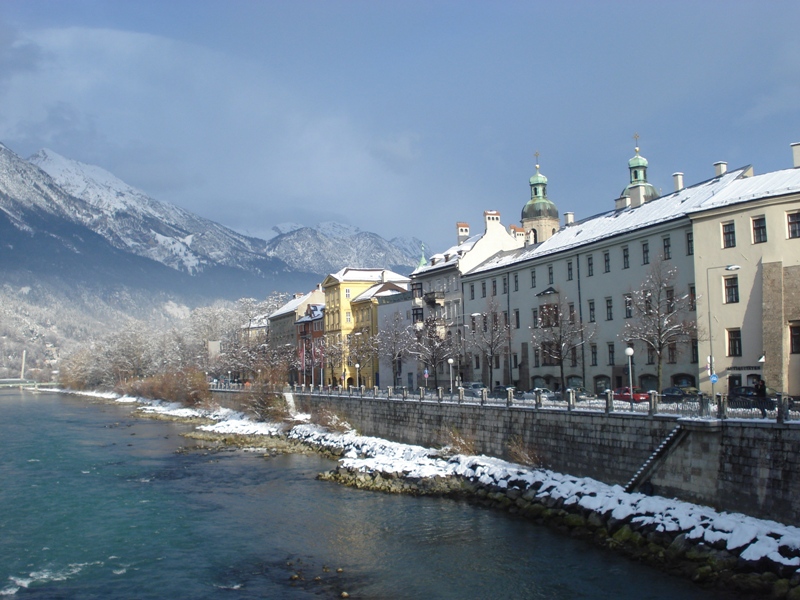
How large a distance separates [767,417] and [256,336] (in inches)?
4936

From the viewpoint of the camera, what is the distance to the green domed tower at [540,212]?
96.4m

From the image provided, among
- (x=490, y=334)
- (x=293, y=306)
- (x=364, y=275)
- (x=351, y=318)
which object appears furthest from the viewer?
(x=293, y=306)

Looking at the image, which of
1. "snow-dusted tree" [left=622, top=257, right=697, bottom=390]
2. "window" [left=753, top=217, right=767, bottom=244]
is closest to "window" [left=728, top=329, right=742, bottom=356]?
"snow-dusted tree" [left=622, top=257, right=697, bottom=390]

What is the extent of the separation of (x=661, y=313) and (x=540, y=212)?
48.0m

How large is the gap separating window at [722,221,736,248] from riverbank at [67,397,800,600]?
57.9 feet

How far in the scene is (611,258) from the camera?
5891 centimetres

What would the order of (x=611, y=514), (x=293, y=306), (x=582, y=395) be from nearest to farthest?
(x=611, y=514) < (x=582, y=395) < (x=293, y=306)

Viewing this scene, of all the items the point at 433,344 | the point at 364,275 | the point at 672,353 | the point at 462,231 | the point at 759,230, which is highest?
the point at 462,231

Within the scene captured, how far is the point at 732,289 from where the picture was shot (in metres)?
46.9

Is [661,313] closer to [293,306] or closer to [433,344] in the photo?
[433,344]

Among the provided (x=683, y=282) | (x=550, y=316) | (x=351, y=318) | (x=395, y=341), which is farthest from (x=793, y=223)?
(x=351, y=318)

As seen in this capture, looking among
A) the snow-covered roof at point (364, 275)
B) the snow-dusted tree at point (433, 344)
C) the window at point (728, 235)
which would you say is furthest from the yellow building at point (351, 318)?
the window at point (728, 235)

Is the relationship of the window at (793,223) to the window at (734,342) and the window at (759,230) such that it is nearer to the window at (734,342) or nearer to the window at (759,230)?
the window at (759,230)

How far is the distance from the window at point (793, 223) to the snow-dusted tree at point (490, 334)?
27.1m
